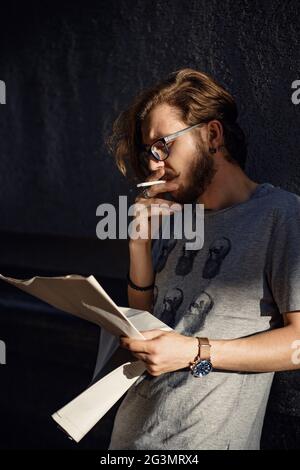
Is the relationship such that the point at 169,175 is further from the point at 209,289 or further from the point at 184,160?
the point at 209,289

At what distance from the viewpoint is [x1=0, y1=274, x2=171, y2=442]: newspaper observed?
162 cm

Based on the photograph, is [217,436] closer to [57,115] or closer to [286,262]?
[286,262]

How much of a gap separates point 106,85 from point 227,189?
4.30 ft

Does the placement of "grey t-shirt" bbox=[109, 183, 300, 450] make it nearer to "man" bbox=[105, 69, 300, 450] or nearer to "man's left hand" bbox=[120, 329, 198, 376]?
"man" bbox=[105, 69, 300, 450]

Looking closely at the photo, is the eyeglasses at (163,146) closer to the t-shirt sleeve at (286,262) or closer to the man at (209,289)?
the man at (209,289)

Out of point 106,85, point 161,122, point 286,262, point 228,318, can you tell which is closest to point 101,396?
point 228,318

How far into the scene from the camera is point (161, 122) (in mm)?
2100

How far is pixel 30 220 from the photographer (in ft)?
11.8

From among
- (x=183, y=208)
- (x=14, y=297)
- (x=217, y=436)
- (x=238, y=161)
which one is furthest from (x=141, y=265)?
(x=14, y=297)

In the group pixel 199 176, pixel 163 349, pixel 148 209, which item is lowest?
pixel 163 349

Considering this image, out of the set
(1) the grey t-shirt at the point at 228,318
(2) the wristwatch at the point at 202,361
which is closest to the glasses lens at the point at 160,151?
(1) the grey t-shirt at the point at 228,318

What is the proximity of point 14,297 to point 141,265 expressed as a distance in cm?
139

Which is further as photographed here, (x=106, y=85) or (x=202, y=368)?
(x=106, y=85)

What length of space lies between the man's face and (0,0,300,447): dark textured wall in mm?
504
